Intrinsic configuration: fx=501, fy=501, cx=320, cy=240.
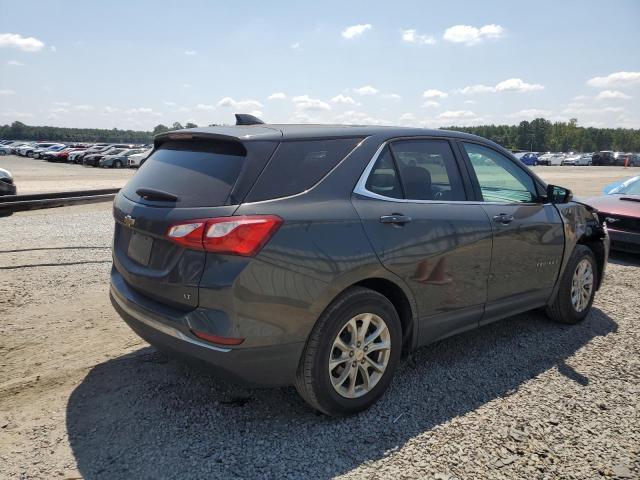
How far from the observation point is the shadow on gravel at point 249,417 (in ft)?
8.66

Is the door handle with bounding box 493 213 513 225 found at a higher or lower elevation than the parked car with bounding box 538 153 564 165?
higher

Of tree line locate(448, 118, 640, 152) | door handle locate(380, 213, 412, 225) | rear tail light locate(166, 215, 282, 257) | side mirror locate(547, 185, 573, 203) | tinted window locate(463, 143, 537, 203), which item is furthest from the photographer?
tree line locate(448, 118, 640, 152)

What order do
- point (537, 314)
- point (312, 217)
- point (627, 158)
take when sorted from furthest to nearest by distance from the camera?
point (627, 158) < point (537, 314) < point (312, 217)

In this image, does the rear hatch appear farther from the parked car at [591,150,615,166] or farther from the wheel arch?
the parked car at [591,150,615,166]

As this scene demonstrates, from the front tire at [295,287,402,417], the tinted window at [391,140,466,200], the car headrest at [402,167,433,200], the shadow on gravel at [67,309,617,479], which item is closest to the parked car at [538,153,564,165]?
the shadow on gravel at [67,309,617,479]

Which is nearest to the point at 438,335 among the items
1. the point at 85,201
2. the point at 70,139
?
the point at 85,201

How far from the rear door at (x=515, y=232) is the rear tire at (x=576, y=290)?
0.22m

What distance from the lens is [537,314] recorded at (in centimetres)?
515

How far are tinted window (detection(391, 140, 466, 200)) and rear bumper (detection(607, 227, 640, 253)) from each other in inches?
196

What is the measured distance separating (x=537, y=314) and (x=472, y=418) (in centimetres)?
242

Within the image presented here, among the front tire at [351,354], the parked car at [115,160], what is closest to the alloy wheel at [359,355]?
the front tire at [351,354]

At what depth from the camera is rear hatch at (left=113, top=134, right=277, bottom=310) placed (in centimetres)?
270

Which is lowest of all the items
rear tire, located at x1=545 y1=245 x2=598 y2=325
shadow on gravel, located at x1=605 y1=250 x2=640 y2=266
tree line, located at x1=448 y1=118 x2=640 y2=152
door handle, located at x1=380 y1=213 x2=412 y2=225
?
shadow on gravel, located at x1=605 y1=250 x2=640 y2=266

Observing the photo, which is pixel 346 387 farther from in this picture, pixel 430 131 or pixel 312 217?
pixel 430 131
